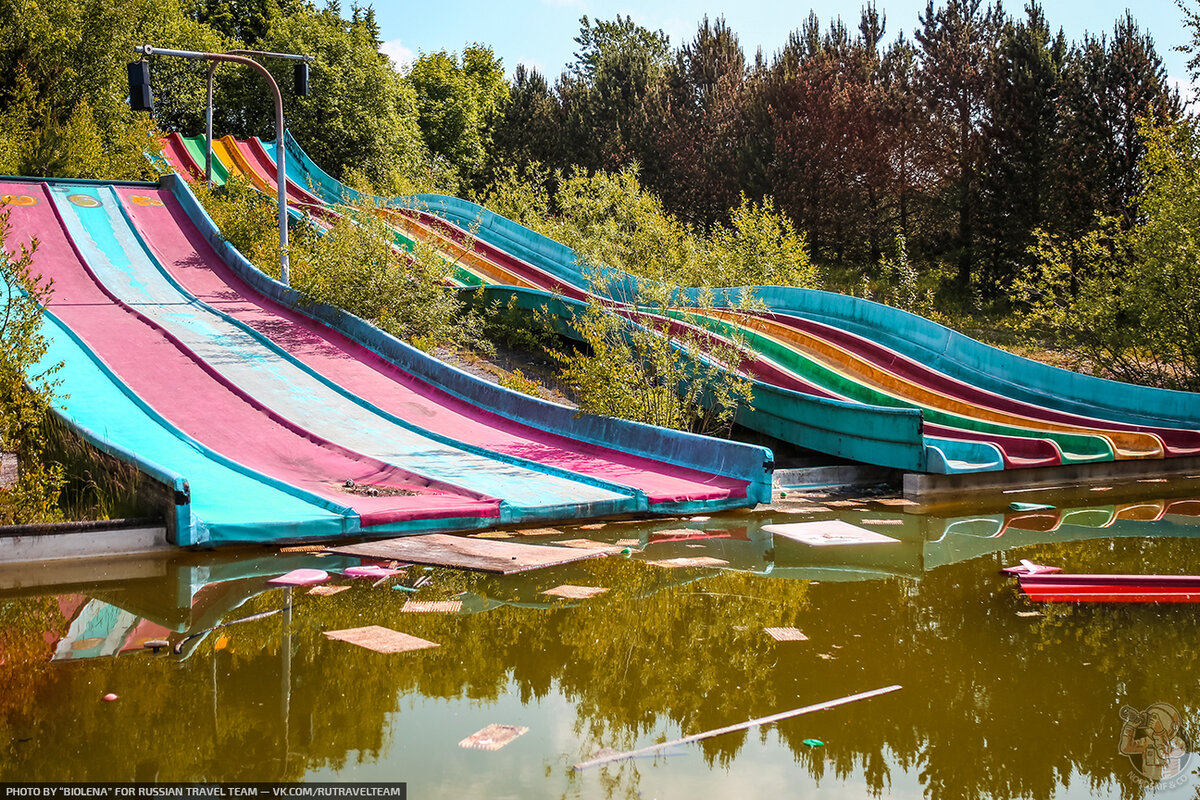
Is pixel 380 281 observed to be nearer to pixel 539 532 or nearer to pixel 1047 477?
pixel 539 532

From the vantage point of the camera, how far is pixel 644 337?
39.8 ft

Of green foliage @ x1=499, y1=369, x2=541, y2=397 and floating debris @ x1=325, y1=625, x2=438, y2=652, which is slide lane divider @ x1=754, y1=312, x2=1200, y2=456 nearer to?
green foliage @ x1=499, y1=369, x2=541, y2=397

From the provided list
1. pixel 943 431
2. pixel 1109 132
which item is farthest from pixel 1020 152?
pixel 943 431

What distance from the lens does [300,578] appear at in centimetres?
708

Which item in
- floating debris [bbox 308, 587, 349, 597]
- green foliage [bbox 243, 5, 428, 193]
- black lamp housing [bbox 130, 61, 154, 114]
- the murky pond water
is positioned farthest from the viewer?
green foliage [bbox 243, 5, 428, 193]

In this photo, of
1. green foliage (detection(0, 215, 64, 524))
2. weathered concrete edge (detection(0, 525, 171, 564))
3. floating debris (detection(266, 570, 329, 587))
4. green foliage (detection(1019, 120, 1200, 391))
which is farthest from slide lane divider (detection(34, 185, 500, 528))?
green foliage (detection(1019, 120, 1200, 391))

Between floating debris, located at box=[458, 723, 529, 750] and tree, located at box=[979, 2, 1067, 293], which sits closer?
floating debris, located at box=[458, 723, 529, 750]

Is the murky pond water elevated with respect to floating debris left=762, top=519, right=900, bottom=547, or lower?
elevated

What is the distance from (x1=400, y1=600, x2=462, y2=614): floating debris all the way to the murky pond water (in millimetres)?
80

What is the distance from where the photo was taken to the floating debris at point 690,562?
7.86 meters

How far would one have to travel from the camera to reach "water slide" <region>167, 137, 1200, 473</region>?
11828 mm

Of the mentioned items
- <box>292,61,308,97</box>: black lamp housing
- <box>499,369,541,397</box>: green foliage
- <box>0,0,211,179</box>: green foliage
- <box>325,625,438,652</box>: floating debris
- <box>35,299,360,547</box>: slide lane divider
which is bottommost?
<box>325,625,438,652</box>: floating debris

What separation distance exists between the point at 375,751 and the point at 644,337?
8.33 m

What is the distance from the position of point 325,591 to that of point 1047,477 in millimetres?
9338
